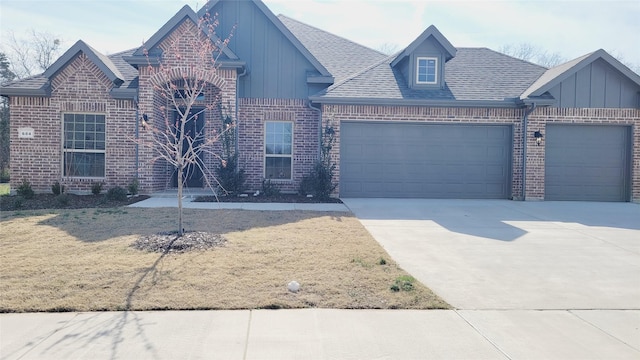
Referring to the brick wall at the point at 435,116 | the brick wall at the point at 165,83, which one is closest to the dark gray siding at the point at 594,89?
the brick wall at the point at 435,116

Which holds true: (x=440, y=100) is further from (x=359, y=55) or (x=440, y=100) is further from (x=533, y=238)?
(x=533, y=238)

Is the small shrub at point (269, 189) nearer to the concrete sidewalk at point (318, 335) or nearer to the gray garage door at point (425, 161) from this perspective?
the gray garage door at point (425, 161)

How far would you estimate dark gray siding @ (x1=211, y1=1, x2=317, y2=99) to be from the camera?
14273 mm

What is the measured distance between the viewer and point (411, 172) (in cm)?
1397

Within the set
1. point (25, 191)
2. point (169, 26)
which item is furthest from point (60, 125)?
point (169, 26)

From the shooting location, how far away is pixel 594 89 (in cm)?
1362

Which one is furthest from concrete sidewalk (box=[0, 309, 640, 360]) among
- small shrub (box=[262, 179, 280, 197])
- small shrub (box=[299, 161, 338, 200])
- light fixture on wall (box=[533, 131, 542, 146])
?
light fixture on wall (box=[533, 131, 542, 146])

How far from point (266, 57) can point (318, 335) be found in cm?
1202

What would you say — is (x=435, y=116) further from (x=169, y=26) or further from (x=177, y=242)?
(x=177, y=242)

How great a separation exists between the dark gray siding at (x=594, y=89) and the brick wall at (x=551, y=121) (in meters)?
0.22

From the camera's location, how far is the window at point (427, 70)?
14.5 metres

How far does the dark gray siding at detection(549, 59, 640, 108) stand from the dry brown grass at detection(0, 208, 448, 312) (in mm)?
9507

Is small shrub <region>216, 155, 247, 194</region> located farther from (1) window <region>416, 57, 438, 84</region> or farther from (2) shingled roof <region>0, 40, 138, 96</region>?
(1) window <region>416, 57, 438, 84</region>

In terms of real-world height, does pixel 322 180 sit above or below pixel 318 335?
above
